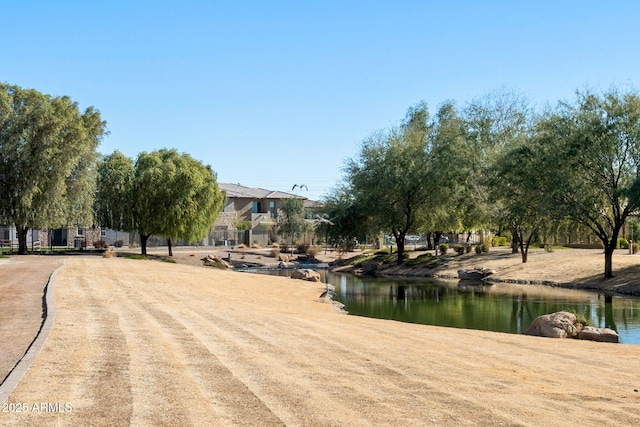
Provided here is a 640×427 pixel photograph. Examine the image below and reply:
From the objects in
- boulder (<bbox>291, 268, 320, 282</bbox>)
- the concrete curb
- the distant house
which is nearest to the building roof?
the distant house

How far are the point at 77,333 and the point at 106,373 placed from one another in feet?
11.9

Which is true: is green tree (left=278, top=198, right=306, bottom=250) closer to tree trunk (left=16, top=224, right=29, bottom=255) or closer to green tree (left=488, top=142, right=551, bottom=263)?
tree trunk (left=16, top=224, right=29, bottom=255)

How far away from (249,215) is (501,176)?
198 feet

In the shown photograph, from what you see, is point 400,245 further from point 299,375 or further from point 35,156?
point 299,375

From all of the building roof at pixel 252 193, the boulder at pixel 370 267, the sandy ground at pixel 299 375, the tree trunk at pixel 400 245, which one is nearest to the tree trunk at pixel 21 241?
the boulder at pixel 370 267

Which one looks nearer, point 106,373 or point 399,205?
point 106,373

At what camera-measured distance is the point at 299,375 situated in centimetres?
1150

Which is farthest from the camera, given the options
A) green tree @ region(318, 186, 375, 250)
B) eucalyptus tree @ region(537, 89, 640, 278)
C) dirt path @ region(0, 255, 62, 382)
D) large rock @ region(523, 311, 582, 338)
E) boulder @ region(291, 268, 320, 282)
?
green tree @ region(318, 186, 375, 250)

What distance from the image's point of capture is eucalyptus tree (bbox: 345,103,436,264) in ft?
204

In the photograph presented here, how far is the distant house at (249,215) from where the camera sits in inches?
3605

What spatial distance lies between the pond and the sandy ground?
9.03m

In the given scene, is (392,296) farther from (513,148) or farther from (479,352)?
(479,352)

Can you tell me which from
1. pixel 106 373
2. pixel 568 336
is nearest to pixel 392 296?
pixel 568 336

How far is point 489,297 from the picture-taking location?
39.2 m
